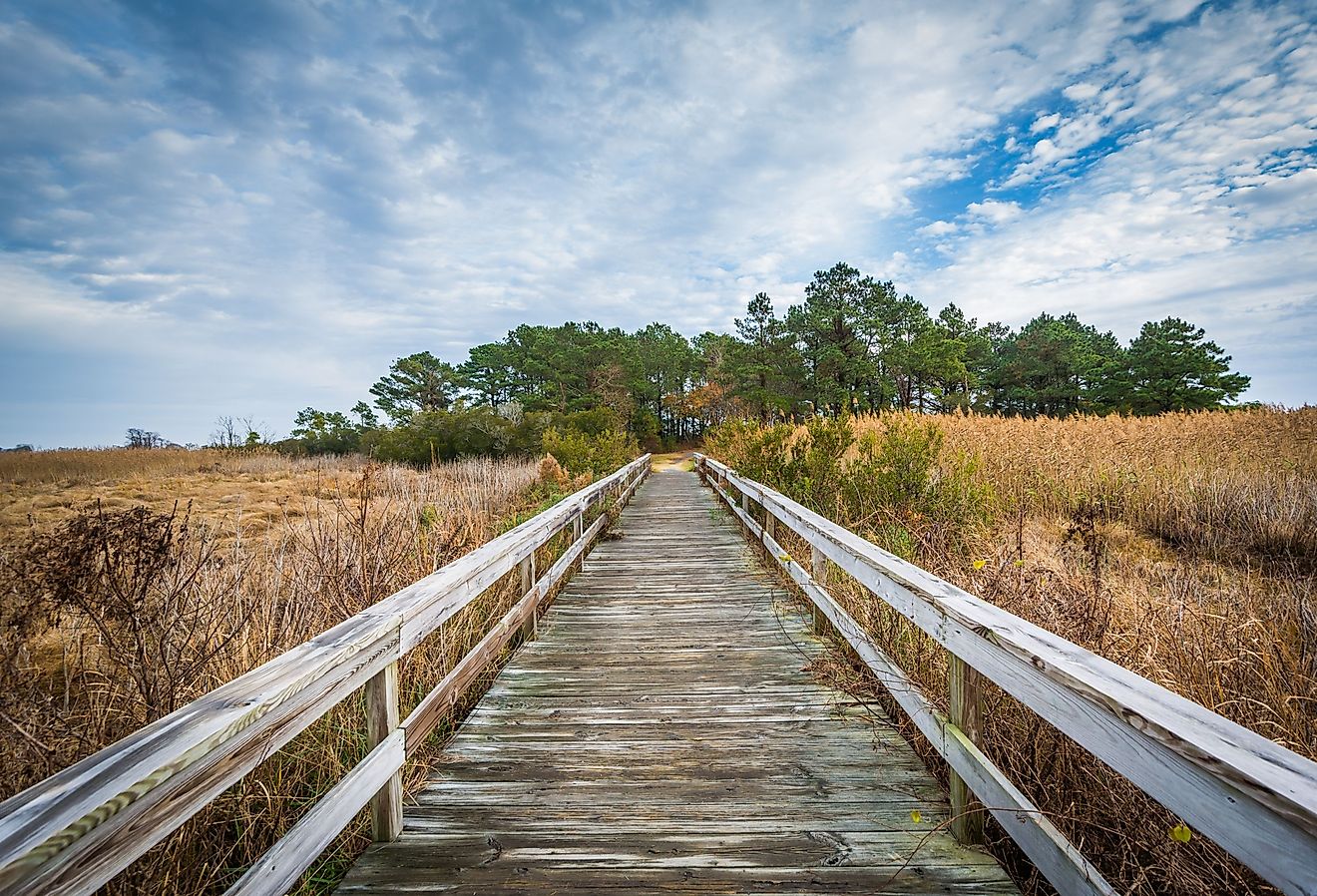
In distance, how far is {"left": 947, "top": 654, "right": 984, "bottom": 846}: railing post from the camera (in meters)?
2.04

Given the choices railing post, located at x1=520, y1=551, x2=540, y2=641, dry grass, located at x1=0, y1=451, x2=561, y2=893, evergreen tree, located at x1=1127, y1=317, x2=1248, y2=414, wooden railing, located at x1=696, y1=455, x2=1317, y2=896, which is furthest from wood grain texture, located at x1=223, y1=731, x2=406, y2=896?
evergreen tree, located at x1=1127, y1=317, x2=1248, y2=414

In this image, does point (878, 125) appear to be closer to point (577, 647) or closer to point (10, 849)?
point (577, 647)

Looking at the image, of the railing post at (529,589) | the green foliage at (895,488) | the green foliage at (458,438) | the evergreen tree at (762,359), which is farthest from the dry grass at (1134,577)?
the evergreen tree at (762,359)

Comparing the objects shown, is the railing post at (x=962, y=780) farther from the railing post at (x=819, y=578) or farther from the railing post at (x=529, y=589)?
the railing post at (x=529, y=589)

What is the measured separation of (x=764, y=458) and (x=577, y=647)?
6.14m

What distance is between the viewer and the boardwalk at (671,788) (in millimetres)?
1922

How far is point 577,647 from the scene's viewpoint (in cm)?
426

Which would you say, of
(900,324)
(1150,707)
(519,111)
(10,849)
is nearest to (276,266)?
(519,111)

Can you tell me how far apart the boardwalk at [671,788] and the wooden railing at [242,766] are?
0.35 m

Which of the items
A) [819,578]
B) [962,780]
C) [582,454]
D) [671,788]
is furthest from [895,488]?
[582,454]

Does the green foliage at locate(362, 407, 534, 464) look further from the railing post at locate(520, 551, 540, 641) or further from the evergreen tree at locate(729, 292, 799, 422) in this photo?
the evergreen tree at locate(729, 292, 799, 422)

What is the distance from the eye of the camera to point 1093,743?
1.36 metres

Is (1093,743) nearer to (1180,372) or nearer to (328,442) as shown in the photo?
(328,442)

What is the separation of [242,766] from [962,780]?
244cm
